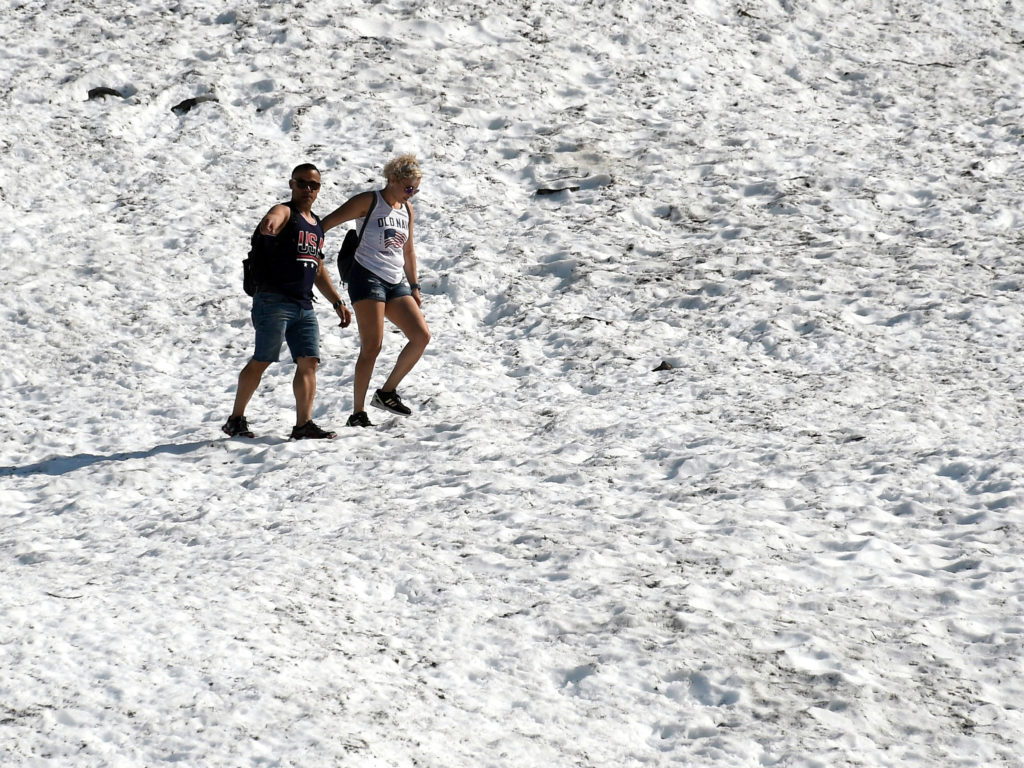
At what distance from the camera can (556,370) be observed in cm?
969

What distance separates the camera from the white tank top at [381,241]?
8.45 metres

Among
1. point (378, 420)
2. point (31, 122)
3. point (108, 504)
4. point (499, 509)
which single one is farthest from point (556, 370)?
point (31, 122)

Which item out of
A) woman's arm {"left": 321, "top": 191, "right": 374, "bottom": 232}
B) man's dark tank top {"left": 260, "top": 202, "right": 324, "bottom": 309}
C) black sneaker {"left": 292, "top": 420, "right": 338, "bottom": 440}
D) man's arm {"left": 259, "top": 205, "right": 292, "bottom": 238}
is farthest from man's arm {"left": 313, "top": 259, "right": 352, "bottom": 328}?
black sneaker {"left": 292, "top": 420, "right": 338, "bottom": 440}

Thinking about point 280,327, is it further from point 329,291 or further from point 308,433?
point 308,433

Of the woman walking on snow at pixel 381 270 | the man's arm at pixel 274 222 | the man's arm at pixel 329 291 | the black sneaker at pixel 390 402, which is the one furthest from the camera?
the black sneaker at pixel 390 402

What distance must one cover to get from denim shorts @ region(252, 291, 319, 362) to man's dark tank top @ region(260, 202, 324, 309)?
0.29ft

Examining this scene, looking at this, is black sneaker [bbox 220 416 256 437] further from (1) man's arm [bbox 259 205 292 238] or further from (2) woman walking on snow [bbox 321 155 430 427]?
(1) man's arm [bbox 259 205 292 238]

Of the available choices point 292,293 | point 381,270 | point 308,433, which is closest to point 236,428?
point 308,433

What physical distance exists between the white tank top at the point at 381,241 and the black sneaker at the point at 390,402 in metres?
0.96

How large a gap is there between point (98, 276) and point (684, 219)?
6.26 metres

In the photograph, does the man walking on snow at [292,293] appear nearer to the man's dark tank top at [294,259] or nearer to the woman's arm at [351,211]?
the man's dark tank top at [294,259]

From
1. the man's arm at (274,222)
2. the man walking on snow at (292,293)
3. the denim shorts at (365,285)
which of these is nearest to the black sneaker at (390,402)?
the man walking on snow at (292,293)

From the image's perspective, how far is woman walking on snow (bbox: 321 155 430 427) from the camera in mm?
8375

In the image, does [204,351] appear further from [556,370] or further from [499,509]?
[499,509]
